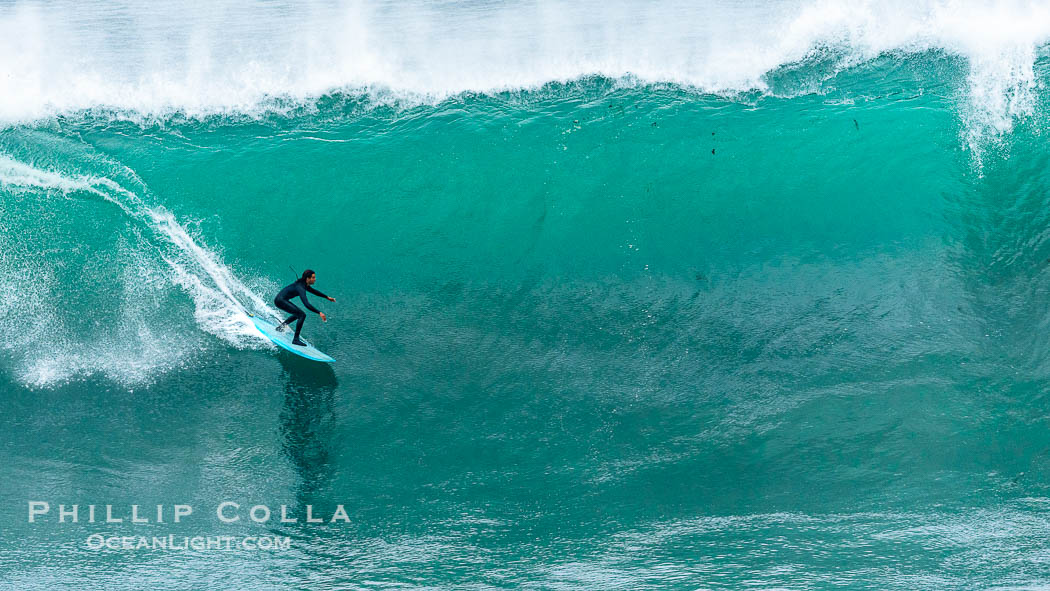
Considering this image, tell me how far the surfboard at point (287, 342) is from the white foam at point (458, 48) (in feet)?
18.6

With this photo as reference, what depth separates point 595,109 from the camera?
15.2 m

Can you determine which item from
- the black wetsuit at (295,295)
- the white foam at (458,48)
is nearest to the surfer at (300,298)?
the black wetsuit at (295,295)

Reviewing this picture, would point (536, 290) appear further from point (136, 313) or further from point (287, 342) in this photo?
point (136, 313)

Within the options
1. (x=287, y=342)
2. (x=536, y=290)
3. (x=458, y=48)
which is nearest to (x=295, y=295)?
(x=287, y=342)

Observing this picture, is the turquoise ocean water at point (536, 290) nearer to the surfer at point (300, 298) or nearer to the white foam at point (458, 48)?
the white foam at point (458, 48)

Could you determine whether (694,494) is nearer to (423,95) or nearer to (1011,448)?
(1011,448)

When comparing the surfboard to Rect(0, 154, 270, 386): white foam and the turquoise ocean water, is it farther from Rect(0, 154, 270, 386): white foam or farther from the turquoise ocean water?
Rect(0, 154, 270, 386): white foam

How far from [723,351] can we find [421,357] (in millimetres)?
4728

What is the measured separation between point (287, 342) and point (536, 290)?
4069mm

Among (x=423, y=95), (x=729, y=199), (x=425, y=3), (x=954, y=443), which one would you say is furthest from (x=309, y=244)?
(x=954, y=443)

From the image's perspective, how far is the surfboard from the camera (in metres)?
11.7

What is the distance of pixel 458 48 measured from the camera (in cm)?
1598

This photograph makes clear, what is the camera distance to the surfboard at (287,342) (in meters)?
11.7

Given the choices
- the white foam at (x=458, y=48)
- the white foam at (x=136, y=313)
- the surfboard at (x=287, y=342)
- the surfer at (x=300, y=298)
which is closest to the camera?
the surfer at (x=300, y=298)
